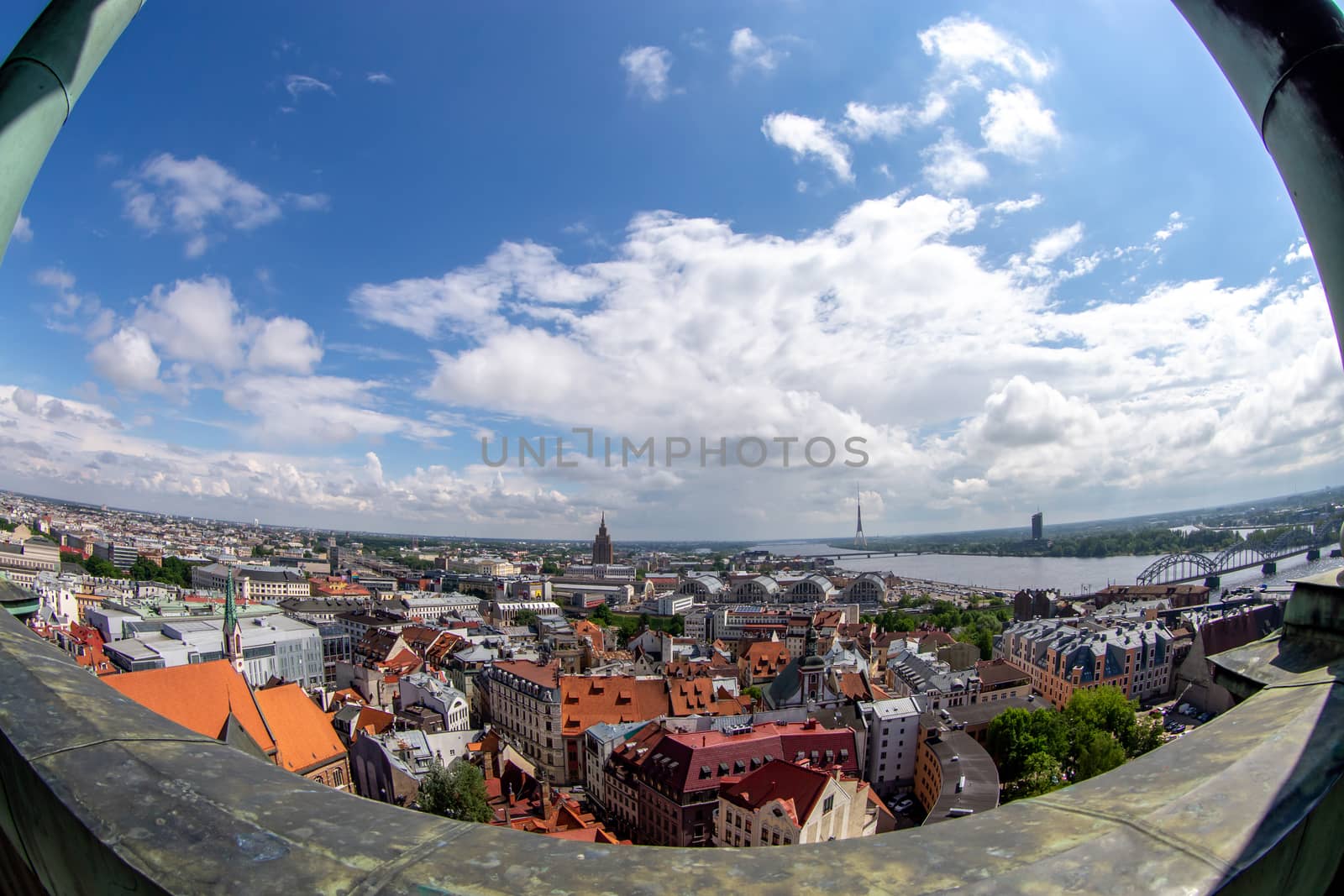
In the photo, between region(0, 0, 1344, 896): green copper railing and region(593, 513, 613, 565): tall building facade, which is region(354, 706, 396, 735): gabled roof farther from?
region(593, 513, 613, 565): tall building facade

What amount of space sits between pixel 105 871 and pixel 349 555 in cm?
11050

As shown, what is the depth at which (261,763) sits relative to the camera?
691 mm

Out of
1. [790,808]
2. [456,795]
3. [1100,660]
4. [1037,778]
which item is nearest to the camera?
[790,808]

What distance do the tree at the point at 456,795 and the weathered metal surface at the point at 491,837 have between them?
1243cm

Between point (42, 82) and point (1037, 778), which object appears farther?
point (1037, 778)

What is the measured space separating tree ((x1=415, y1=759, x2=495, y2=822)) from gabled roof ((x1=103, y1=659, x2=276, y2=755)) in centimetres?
326

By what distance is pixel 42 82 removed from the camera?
1139 millimetres

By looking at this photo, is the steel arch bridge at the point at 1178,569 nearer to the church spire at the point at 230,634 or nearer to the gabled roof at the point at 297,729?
the gabled roof at the point at 297,729

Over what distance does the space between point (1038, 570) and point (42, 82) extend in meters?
92.9

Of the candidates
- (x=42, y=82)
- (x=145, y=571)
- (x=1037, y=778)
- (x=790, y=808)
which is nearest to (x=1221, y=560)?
(x=1037, y=778)

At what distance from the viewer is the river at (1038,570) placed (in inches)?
2176

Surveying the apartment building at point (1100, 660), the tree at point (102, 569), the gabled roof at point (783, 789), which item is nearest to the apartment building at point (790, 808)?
the gabled roof at point (783, 789)

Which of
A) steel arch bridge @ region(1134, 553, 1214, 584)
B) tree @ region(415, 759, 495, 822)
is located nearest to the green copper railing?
tree @ region(415, 759, 495, 822)

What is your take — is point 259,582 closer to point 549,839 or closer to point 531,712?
point 531,712
